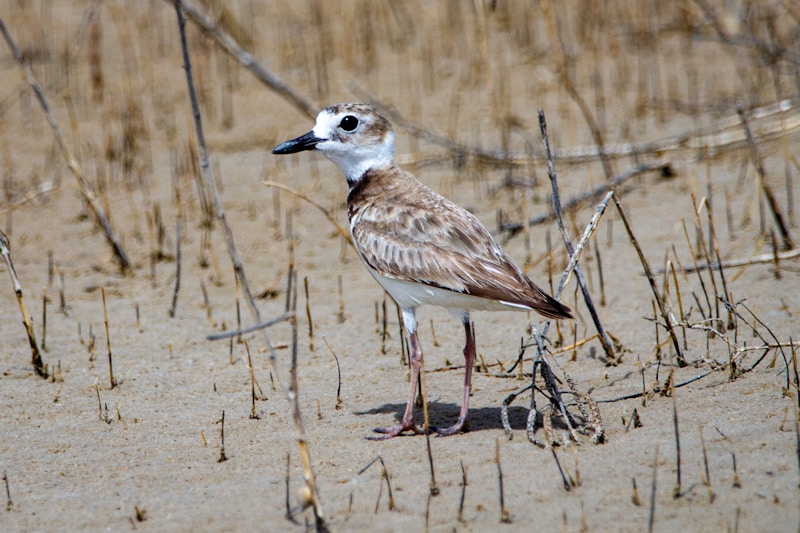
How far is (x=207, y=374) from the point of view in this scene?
20.7ft

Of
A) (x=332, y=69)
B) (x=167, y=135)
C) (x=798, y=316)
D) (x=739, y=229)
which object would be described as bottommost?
(x=798, y=316)

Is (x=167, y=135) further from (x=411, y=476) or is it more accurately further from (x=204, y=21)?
(x=411, y=476)

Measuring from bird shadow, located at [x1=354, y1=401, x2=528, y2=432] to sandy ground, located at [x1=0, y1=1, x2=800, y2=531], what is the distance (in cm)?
3

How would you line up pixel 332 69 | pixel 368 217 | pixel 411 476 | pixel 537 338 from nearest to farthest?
pixel 411 476 < pixel 537 338 < pixel 368 217 < pixel 332 69

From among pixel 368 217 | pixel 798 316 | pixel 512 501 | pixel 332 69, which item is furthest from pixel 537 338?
pixel 332 69

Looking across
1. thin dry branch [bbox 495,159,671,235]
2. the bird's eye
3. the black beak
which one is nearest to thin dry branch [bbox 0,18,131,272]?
the black beak

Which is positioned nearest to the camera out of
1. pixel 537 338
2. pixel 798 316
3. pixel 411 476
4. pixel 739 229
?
pixel 411 476

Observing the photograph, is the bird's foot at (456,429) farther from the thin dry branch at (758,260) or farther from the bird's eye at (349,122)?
the thin dry branch at (758,260)

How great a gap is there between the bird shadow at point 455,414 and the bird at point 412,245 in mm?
105

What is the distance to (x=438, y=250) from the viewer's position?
5242 mm

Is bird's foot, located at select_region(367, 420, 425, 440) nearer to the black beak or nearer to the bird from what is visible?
the bird

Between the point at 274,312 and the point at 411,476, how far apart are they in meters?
3.19

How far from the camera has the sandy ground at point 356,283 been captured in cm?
434

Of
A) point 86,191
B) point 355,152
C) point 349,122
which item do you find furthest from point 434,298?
point 86,191
